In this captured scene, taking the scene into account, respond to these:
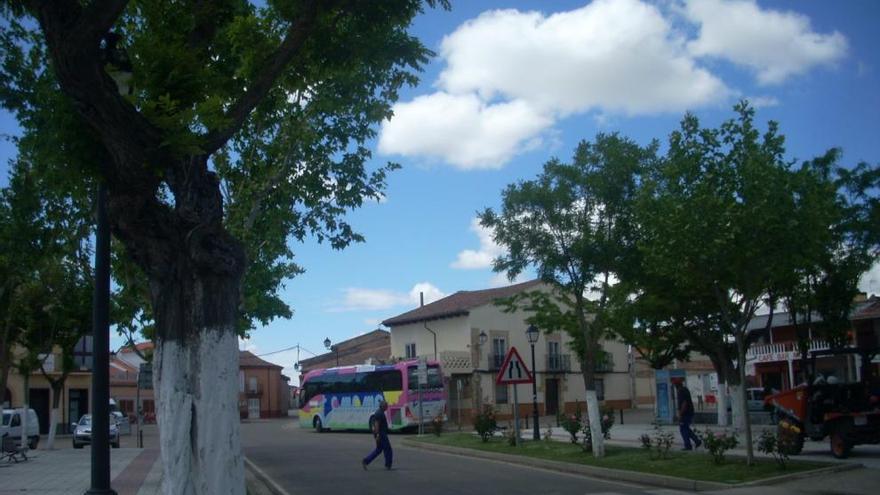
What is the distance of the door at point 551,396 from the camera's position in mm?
56625

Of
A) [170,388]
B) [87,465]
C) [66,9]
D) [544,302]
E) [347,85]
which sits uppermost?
[347,85]

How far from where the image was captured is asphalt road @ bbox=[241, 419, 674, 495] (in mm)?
15883

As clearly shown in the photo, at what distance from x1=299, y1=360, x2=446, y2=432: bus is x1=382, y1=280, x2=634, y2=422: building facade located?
24.7 ft

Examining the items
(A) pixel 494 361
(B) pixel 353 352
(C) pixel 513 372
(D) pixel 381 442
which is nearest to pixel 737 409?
(C) pixel 513 372

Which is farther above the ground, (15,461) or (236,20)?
(236,20)

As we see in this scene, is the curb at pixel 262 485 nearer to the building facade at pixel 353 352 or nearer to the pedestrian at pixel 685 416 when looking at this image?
the pedestrian at pixel 685 416

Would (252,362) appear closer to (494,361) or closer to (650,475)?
(494,361)

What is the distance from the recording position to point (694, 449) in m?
22.1

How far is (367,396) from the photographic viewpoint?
42688mm

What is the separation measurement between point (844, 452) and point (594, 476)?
5.69 metres

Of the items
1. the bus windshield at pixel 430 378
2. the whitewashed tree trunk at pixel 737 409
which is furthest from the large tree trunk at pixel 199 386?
the bus windshield at pixel 430 378

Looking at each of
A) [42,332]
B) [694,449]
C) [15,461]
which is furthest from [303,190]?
[42,332]

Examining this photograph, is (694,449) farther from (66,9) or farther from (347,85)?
(66,9)

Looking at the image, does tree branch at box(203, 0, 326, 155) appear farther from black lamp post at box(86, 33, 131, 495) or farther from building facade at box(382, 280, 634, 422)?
building facade at box(382, 280, 634, 422)
